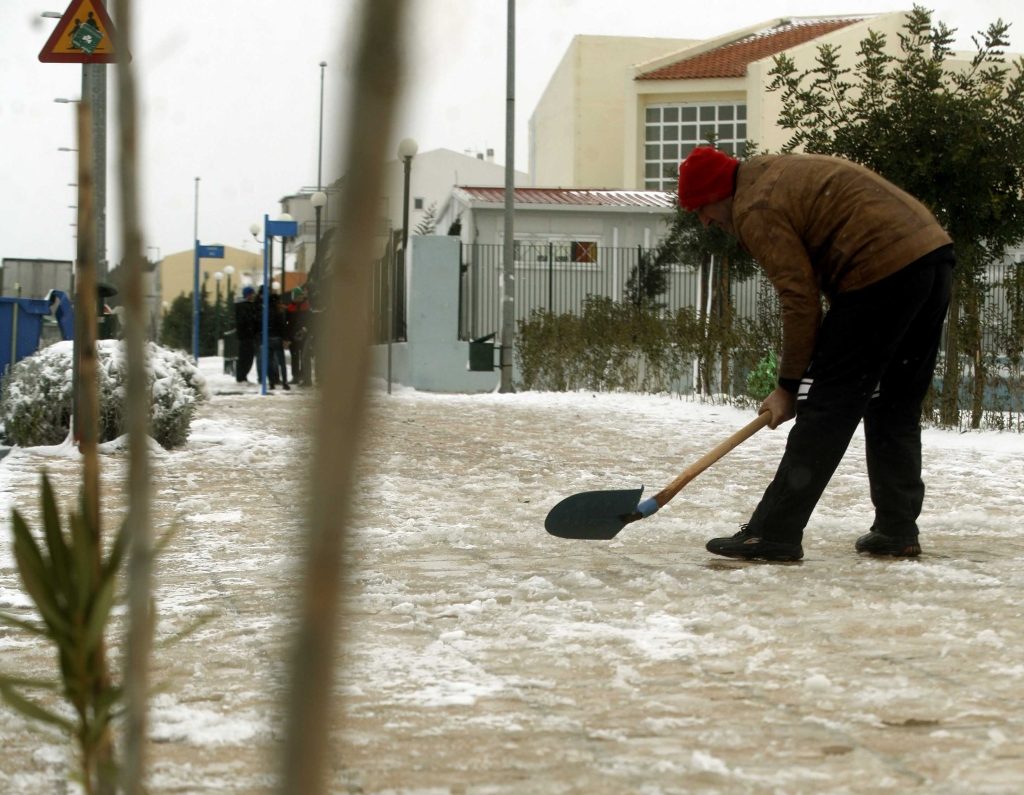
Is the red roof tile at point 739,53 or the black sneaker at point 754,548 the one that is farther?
the red roof tile at point 739,53

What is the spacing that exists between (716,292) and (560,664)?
17.7 meters

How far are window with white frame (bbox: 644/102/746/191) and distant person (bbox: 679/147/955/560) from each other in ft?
116

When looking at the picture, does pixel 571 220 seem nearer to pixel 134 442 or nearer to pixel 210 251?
pixel 210 251

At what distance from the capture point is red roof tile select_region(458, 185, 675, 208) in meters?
29.3

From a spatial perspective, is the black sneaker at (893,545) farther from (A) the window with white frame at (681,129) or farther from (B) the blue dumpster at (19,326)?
(A) the window with white frame at (681,129)

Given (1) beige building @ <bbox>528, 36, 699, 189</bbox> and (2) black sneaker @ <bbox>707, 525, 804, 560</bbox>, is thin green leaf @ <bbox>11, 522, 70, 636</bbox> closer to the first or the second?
(2) black sneaker @ <bbox>707, 525, 804, 560</bbox>

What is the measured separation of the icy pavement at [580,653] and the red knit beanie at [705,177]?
4.05 ft

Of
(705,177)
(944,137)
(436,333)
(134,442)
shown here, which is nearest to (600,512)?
(705,177)

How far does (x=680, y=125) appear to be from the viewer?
41.2m

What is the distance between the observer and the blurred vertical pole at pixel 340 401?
0.63m

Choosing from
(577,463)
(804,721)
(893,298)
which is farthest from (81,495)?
(577,463)

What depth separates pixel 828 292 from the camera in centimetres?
491

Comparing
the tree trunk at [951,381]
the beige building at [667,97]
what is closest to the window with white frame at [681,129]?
the beige building at [667,97]

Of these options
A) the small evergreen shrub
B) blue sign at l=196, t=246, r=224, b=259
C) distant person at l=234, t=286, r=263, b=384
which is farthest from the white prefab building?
the small evergreen shrub
